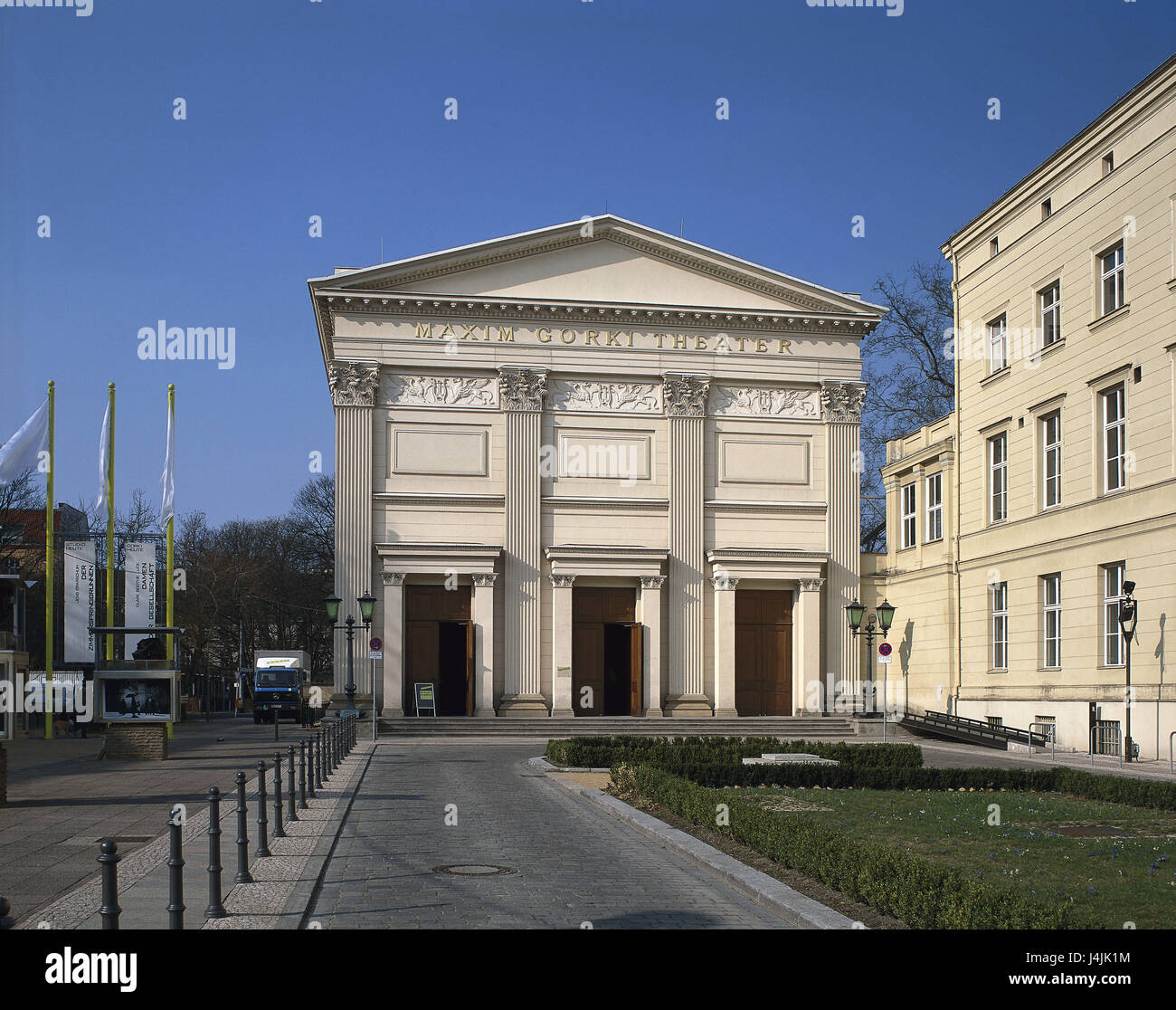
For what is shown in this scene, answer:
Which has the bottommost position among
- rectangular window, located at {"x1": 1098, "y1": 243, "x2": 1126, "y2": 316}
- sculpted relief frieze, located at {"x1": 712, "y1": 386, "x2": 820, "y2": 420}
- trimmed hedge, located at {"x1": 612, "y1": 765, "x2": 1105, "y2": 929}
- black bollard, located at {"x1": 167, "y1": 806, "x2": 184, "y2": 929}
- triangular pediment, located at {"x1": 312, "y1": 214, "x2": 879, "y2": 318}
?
trimmed hedge, located at {"x1": 612, "y1": 765, "x2": 1105, "y2": 929}

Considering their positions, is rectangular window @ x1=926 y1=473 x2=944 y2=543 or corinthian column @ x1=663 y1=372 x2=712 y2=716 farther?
corinthian column @ x1=663 y1=372 x2=712 y2=716

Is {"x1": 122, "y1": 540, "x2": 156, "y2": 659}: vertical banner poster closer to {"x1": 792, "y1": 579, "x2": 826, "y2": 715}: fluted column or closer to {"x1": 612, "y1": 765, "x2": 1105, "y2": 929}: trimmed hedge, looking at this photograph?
{"x1": 792, "y1": 579, "x2": 826, "y2": 715}: fluted column

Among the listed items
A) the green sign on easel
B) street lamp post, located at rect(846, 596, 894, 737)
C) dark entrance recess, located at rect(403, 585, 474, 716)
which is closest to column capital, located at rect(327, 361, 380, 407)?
dark entrance recess, located at rect(403, 585, 474, 716)

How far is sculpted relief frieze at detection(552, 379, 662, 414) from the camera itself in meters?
48.4

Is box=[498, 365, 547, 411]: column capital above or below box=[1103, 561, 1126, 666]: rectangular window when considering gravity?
above

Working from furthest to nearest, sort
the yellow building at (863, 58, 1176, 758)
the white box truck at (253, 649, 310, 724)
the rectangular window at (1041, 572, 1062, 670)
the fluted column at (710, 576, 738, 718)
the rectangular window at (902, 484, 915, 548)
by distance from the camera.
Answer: the white box truck at (253, 649, 310, 724) → the rectangular window at (902, 484, 915, 548) → the fluted column at (710, 576, 738, 718) → the rectangular window at (1041, 572, 1062, 670) → the yellow building at (863, 58, 1176, 758)

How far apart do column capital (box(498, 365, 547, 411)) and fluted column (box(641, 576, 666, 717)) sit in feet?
26.0

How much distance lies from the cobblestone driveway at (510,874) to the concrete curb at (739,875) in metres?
0.12

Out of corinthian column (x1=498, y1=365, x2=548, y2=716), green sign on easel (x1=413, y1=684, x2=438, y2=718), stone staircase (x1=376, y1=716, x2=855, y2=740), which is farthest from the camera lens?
corinthian column (x1=498, y1=365, x2=548, y2=716)

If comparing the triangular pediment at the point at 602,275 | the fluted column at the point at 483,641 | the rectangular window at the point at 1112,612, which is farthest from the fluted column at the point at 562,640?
the rectangular window at the point at 1112,612

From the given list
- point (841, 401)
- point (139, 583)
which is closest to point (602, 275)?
point (841, 401)
